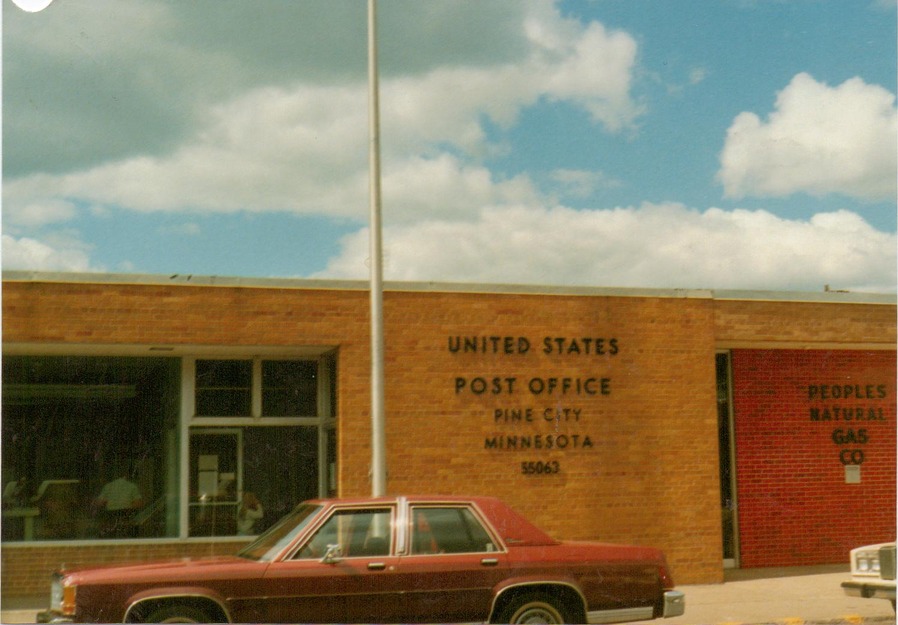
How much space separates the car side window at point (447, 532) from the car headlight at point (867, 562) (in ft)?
16.3

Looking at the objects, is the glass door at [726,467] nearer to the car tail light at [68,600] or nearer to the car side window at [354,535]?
the car side window at [354,535]

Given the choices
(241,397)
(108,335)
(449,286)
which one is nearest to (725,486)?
→ (449,286)

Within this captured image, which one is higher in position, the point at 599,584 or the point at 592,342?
the point at 592,342

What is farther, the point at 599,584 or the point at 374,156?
the point at 374,156

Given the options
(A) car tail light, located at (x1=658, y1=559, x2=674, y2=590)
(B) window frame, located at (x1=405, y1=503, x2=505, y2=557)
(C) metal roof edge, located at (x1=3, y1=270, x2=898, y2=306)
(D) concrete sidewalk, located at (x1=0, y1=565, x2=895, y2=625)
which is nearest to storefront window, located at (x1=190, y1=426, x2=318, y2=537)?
(C) metal roof edge, located at (x1=3, y1=270, x2=898, y2=306)

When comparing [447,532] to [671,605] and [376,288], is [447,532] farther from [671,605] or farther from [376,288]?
[376,288]

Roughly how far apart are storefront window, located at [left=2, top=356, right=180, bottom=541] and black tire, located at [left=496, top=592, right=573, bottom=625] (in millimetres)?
7621

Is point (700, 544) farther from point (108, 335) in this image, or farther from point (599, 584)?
point (108, 335)

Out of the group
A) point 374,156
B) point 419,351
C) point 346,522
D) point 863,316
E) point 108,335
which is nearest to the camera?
point 346,522

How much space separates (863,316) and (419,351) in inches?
289

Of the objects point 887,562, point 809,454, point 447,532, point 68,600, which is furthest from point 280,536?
point 809,454

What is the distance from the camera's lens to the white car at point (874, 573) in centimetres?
1112

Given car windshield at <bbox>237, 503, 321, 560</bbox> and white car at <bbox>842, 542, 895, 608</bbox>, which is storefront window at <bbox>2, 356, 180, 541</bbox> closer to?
car windshield at <bbox>237, 503, 321, 560</bbox>

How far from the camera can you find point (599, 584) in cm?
903
